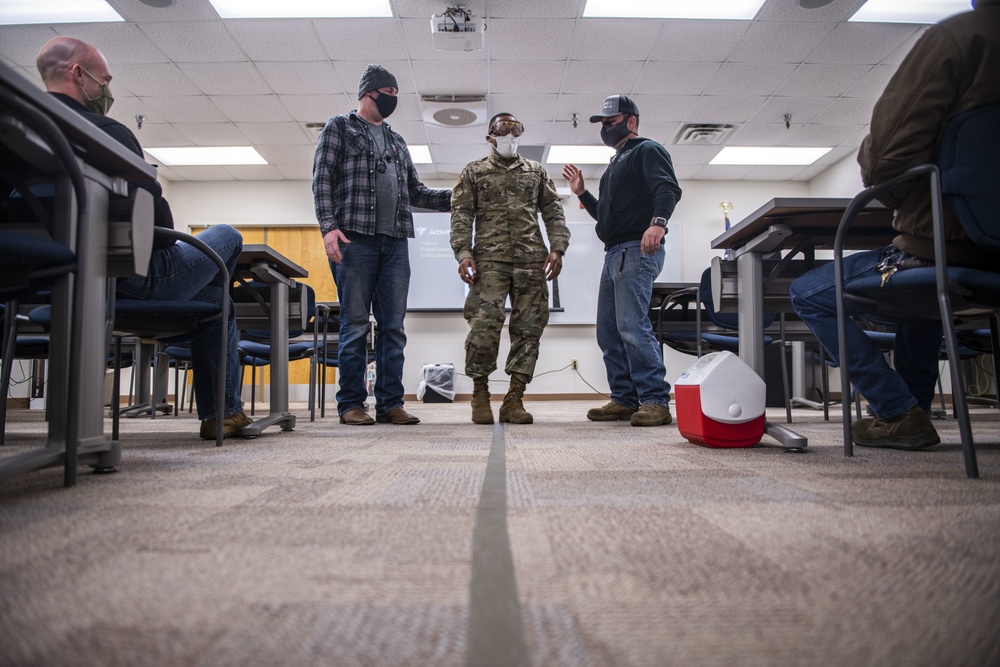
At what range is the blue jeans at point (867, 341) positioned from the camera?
1.29 meters

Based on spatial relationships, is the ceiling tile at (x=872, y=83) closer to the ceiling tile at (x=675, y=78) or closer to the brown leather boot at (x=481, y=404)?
Result: the ceiling tile at (x=675, y=78)

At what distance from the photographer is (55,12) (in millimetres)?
3508

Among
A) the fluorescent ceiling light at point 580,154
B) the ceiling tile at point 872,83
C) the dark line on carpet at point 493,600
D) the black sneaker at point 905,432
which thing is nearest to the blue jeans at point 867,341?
the black sneaker at point 905,432

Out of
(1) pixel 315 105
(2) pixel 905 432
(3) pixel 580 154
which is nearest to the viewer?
(2) pixel 905 432

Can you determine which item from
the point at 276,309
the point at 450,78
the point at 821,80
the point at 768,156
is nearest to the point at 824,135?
the point at 768,156

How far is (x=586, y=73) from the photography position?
4.24 meters

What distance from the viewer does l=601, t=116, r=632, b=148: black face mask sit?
237 centimetres

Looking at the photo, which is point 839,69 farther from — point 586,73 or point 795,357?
point 795,357

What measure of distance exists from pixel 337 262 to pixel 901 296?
1729mm

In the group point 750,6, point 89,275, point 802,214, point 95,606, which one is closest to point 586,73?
point 750,6

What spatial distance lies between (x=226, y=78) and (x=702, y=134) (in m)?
3.71

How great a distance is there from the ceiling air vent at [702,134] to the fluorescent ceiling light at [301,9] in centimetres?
268

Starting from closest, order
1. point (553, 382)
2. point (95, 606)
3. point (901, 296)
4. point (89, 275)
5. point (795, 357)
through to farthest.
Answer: point (95, 606)
point (89, 275)
point (901, 296)
point (795, 357)
point (553, 382)

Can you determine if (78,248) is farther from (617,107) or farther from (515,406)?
(617,107)
